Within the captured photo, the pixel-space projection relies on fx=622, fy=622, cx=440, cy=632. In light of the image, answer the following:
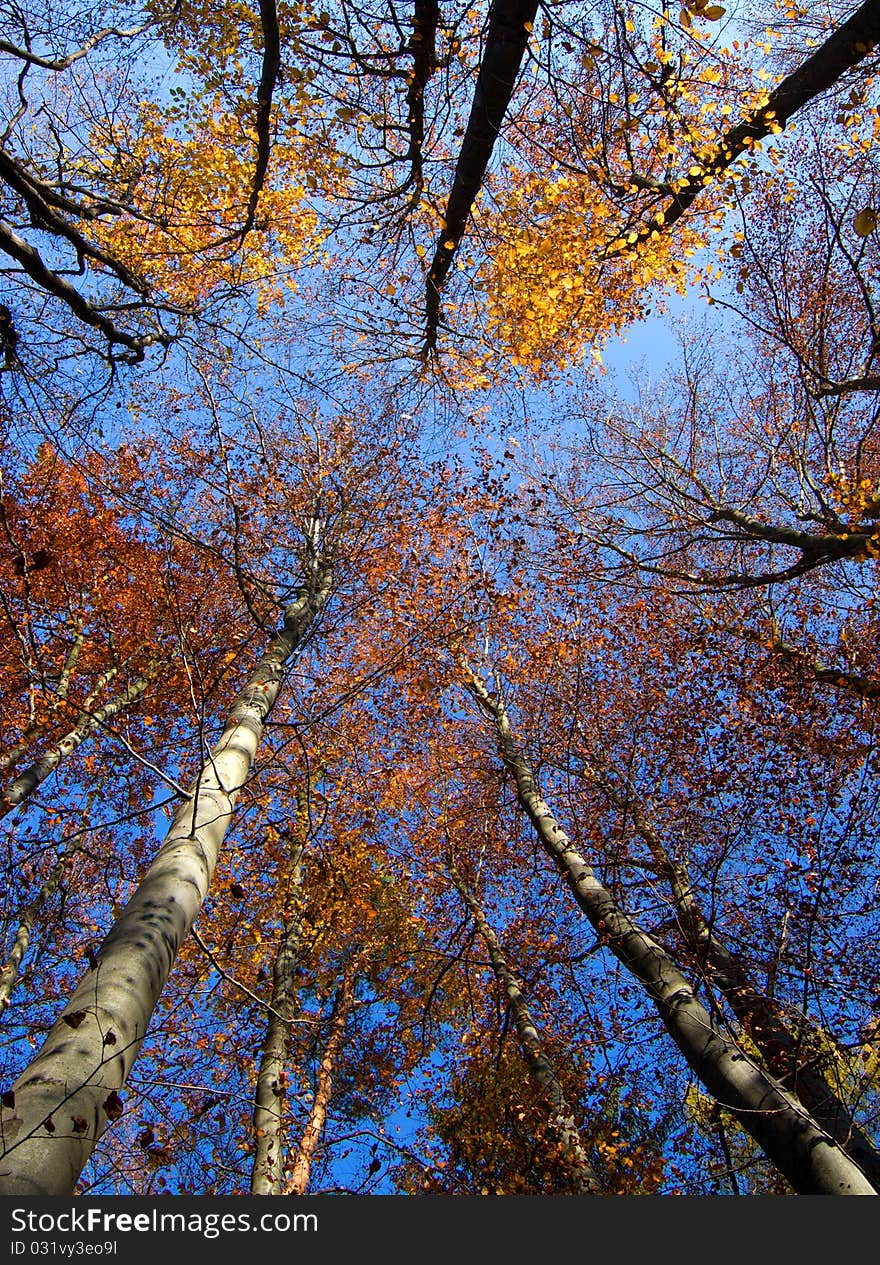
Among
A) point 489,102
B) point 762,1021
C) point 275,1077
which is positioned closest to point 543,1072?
point 762,1021

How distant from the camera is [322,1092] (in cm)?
783

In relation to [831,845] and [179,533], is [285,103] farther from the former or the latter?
[831,845]

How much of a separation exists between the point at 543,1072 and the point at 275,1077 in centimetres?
263

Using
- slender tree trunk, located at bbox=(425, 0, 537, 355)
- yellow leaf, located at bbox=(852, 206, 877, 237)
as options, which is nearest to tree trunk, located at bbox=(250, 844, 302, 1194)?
yellow leaf, located at bbox=(852, 206, 877, 237)

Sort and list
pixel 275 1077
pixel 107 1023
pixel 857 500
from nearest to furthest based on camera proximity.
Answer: pixel 107 1023
pixel 275 1077
pixel 857 500

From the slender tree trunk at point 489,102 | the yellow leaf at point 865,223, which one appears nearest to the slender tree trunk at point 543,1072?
the yellow leaf at point 865,223

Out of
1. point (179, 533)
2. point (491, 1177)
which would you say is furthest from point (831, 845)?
point (179, 533)

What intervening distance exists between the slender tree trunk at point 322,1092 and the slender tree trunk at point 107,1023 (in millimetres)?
2739

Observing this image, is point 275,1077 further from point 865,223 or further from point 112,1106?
point 865,223

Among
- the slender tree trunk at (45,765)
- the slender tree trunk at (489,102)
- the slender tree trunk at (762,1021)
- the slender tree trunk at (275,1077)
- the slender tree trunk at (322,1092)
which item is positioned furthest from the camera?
the slender tree trunk at (322,1092)

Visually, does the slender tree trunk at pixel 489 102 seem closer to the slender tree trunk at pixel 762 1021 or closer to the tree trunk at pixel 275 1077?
the slender tree trunk at pixel 762 1021

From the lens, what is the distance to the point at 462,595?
32.8ft

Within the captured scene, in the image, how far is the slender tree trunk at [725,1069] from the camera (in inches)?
144

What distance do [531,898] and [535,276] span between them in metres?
8.71
